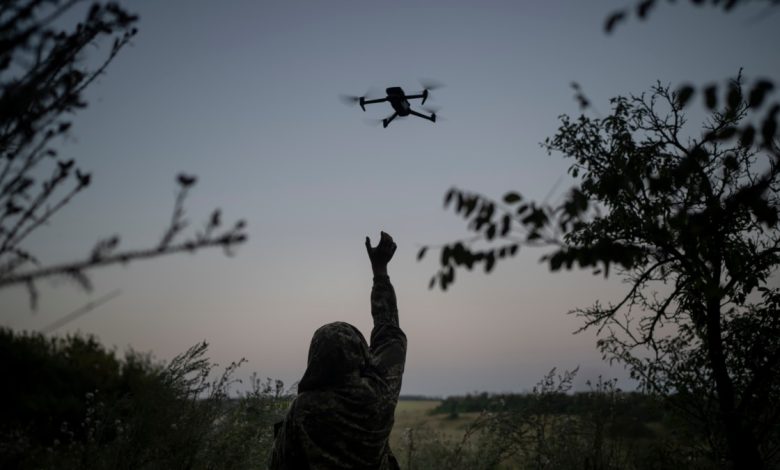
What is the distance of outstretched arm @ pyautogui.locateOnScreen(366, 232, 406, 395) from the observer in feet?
13.1

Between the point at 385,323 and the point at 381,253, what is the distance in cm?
68

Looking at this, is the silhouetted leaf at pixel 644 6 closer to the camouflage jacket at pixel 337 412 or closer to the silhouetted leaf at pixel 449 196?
the silhouetted leaf at pixel 449 196

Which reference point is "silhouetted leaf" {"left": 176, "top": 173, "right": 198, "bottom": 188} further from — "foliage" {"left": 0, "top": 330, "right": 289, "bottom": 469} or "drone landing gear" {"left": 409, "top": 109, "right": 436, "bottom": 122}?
"drone landing gear" {"left": 409, "top": 109, "right": 436, "bottom": 122}

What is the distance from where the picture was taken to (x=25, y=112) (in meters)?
2.22

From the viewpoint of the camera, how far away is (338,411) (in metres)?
3.60

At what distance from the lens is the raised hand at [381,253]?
4.58 m

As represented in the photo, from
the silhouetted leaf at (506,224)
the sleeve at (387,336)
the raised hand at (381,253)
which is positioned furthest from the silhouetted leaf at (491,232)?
the raised hand at (381,253)

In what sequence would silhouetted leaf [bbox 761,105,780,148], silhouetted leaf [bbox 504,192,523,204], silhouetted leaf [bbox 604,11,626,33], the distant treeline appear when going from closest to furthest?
silhouetted leaf [bbox 761,105,780,148], silhouetted leaf [bbox 604,11,626,33], silhouetted leaf [bbox 504,192,523,204], the distant treeline

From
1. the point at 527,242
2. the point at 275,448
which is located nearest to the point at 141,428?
the point at 275,448

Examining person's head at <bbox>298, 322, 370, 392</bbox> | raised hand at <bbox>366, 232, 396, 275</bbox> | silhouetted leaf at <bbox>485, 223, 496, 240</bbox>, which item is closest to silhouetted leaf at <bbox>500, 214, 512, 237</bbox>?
silhouetted leaf at <bbox>485, 223, 496, 240</bbox>

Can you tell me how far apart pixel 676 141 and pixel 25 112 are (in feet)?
23.9

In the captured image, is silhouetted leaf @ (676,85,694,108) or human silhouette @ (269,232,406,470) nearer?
silhouetted leaf @ (676,85,694,108)

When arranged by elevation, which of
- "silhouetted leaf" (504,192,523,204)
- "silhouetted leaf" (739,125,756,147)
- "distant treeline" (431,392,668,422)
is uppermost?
"silhouetted leaf" (739,125,756,147)

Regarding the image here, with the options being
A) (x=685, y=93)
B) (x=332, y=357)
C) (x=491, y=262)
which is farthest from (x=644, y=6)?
(x=332, y=357)
